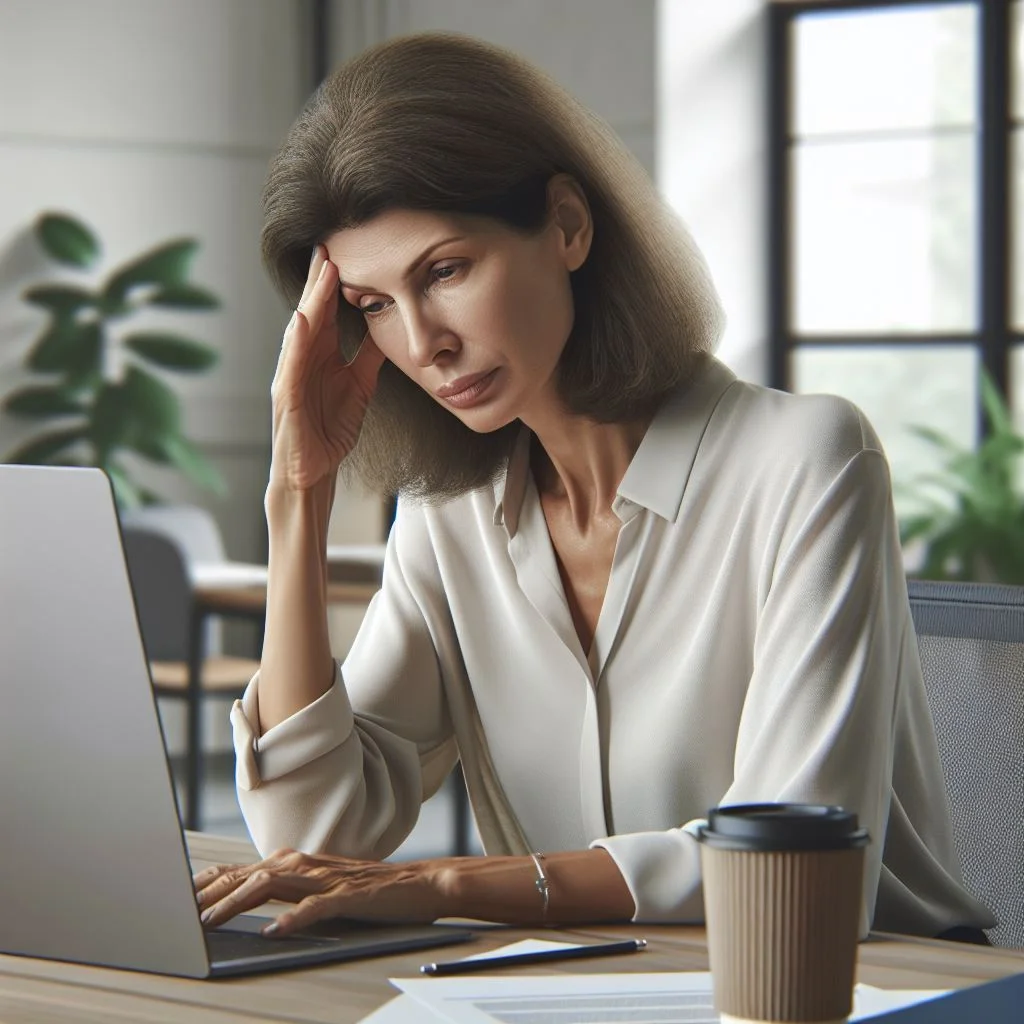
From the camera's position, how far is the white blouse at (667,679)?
131 centimetres

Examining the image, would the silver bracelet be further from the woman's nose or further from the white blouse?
the woman's nose

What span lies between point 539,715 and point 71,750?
27.1 inches

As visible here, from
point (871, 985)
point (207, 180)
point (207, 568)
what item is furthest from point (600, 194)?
point (207, 180)

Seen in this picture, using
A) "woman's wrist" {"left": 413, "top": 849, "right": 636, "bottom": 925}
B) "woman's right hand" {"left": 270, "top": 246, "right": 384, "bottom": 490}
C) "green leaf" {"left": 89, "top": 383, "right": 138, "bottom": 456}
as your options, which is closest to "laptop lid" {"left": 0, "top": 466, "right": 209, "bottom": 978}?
"woman's wrist" {"left": 413, "top": 849, "right": 636, "bottom": 925}

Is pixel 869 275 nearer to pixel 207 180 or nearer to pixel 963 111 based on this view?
pixel 963 111

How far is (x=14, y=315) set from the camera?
19.2 feet

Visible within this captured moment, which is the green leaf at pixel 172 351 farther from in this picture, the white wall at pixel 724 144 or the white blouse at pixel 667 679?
the white blouse at pixel 667 679

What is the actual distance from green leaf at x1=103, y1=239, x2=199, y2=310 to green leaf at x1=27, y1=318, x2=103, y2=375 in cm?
13

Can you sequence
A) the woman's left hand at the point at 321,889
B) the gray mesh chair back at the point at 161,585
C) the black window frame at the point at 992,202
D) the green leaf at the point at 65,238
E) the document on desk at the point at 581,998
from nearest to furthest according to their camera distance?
1. the document on desk at the point at 581,998
2. the woman's left hand at the point at 321,889
3. the gray mesh chair back at the point at 161,585
4. the black window frame at the point at 992,202
5. the green leaf at the point at 65,238

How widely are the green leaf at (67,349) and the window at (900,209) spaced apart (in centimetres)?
235

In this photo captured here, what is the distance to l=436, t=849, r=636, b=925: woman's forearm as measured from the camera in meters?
1.20

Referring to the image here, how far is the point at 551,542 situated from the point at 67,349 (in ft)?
14.8

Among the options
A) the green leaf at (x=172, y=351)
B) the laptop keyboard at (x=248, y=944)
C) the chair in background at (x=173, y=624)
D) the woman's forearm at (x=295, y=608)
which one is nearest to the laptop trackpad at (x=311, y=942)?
the laptop keyboard at (x=248, y=944)

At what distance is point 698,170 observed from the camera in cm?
578
